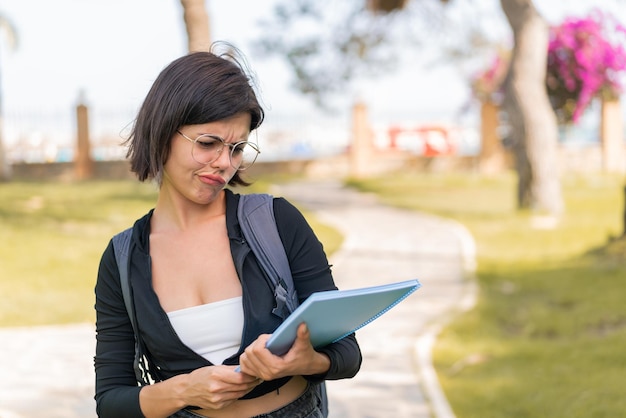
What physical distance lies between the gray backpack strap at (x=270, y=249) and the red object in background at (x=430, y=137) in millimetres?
29002

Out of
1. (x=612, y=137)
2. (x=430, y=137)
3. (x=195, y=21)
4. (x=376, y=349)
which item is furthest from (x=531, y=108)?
(x=430, y=137)

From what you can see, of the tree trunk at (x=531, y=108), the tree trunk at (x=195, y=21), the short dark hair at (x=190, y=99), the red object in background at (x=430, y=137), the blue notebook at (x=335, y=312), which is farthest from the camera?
the red object in background at (x=430, y=137)

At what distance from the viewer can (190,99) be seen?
2336mm

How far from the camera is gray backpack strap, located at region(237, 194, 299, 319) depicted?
237cm

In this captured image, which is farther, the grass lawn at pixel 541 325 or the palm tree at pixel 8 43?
the palm tree at pixel 8 43

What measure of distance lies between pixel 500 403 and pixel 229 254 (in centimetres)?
377

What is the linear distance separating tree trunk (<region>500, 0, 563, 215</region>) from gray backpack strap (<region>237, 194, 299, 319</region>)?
554 inches

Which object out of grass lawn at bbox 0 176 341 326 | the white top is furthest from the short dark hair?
grass lawn at bbox 0 176 341 326

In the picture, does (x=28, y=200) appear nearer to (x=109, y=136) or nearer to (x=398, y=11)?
(x=398, y=11)

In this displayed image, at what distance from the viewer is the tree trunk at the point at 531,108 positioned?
52.9 ft

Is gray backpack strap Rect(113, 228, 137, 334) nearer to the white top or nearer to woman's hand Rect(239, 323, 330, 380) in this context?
the white top

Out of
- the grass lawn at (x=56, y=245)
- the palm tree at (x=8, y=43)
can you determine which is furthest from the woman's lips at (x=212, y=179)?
the palm tree at (x=8, y=43)

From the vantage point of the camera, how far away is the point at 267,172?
2881 centimetres

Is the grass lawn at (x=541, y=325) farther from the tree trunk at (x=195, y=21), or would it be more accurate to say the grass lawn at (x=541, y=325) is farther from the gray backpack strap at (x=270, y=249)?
the tree trunk at (x=195, y=21)
